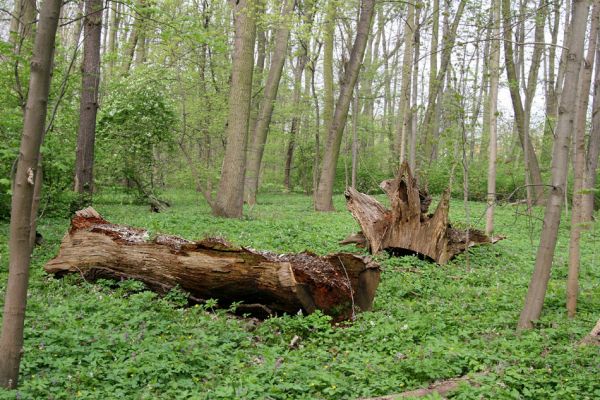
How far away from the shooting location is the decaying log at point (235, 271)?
6.07 m

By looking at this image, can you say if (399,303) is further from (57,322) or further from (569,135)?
(57,322)

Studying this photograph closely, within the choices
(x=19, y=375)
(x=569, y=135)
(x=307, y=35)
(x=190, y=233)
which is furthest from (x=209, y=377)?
(x=307, y=35)

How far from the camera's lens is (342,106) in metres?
16.6

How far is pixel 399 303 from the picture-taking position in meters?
6.68

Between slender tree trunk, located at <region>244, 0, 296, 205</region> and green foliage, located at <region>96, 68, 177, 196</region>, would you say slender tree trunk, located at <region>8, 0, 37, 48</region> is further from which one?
slender tree trunk, located at <region>244, 0, 296, 205</region>

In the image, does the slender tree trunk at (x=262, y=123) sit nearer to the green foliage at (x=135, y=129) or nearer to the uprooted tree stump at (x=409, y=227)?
the green foliage at (x=135, y=129)

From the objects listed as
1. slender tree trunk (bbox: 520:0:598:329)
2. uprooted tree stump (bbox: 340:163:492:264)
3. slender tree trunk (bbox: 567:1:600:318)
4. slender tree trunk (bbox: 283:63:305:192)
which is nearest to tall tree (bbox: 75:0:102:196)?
uprooted tree stump (bbox: 340:163:492:264)

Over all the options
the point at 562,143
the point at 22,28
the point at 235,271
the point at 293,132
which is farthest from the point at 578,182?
the point at 293,132

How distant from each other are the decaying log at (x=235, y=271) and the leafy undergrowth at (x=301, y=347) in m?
0.25

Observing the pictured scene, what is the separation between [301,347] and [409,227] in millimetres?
4823

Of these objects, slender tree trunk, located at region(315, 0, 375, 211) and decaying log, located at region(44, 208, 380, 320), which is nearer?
decaying log, located at region(44, 208, 380, 320)

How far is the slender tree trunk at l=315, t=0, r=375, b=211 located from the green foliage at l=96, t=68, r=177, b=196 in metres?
5.44

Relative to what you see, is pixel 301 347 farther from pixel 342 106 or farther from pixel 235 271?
pixel 342 106

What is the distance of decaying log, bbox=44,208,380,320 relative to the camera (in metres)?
6.07
